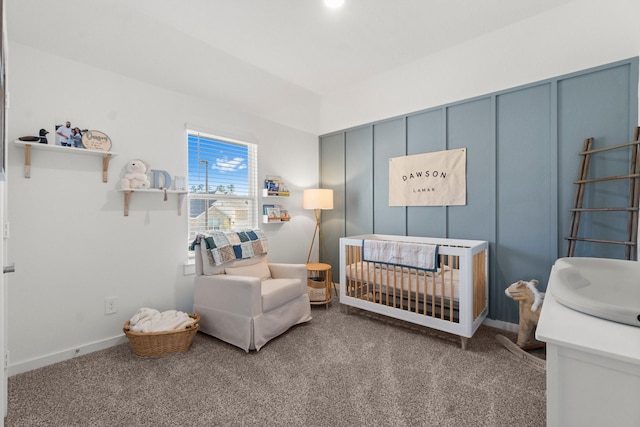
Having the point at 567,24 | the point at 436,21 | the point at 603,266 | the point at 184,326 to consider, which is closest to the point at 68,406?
the point at 184,326

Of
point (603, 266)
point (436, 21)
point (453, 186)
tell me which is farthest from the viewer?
point (453, 186)

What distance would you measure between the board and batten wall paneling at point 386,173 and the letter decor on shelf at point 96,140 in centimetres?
258

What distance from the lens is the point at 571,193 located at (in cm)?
223

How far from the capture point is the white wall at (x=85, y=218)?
6.30 ft

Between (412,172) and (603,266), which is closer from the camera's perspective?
(603,266)

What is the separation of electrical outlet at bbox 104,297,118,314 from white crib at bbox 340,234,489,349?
197cm

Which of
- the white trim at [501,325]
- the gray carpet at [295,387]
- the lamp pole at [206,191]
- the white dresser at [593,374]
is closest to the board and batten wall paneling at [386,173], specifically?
the white trim at [501,325]

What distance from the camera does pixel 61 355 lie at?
2055 mm

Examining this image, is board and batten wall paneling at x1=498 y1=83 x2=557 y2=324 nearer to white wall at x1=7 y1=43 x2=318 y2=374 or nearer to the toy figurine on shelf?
white wall at x1=7 y1=43 x2=318 y2=374

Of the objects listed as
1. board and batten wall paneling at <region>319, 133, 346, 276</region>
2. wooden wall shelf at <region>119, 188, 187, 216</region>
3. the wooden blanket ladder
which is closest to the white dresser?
A: the wooden blanket ladder

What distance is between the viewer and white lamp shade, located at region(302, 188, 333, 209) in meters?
3.46

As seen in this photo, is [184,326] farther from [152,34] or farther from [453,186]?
A: [453,186]

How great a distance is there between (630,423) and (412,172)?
2.62m

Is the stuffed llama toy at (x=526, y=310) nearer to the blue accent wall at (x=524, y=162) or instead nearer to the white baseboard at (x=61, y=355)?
the blue accent wall at (x=524, y=162)
